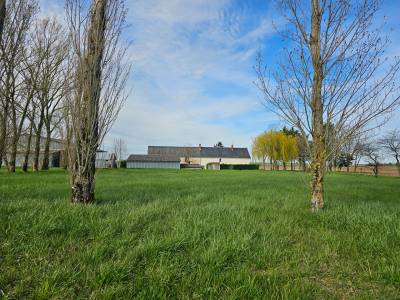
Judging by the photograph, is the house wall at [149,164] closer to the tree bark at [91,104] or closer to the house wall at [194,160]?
the house wall at [194,160]

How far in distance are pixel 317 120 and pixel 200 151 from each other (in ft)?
319

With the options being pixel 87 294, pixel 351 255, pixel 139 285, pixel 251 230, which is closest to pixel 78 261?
pixel 87 294

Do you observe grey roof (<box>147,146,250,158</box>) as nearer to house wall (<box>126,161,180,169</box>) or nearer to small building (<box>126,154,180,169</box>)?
small building (<box>126,154,180,169</box>)

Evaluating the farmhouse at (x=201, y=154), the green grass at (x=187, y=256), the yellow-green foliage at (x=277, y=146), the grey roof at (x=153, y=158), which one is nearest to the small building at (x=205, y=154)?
the farmhouse at (x=201, y=154)

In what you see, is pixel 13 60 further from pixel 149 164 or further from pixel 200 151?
pixel 200 151

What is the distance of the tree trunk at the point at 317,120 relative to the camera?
6.62m

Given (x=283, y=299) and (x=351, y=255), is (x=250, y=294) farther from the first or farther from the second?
(x=351, y=255)

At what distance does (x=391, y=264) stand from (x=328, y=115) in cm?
404

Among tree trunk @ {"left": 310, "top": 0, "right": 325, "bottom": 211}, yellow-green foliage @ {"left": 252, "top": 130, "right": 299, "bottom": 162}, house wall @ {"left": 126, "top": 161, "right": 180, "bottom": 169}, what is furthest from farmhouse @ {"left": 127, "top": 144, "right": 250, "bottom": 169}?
tree trunk @ {"left": 310, "top": 0, "right": 325, "bottom": 211}

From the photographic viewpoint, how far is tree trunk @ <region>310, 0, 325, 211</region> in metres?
6.62

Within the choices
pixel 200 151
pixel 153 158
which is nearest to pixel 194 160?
pixel 200 151

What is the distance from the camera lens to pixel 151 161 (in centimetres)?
9262

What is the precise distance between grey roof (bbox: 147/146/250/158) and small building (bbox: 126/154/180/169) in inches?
246

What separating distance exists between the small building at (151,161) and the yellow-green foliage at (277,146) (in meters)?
27.1
